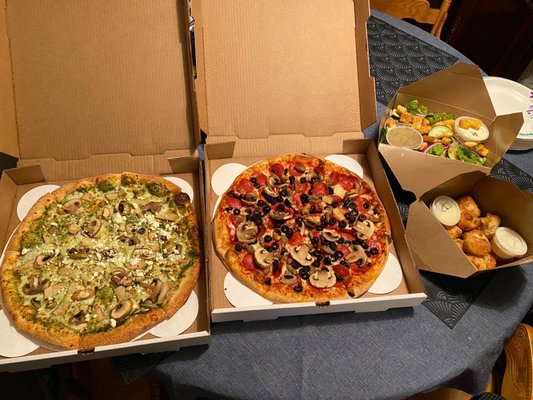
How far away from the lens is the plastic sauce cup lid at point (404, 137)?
2.31 metres

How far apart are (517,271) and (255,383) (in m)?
1.40

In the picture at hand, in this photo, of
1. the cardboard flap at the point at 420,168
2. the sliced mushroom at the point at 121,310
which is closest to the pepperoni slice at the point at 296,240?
the cardboard flap at the point at 420,168

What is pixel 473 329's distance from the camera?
1.84 m

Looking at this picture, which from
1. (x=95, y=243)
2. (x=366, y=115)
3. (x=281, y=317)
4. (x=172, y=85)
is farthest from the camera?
(x=366, y=115)

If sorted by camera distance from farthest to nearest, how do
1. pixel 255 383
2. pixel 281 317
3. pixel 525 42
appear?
1. pixel 525 42
2. pixel 281 317
3. pixel 255 383

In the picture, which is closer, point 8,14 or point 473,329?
point 473,329

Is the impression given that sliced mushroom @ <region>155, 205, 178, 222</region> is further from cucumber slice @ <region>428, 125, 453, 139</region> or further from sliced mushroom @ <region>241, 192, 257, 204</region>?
cucumber slice @ <region>428, 125, 453, 139</region>

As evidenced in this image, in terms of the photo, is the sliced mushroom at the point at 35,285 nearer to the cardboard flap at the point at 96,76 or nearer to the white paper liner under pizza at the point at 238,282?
the cardboard flap at the point at 96,76

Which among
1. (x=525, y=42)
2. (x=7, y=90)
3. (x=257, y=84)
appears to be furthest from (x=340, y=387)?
(x=525, y=42)

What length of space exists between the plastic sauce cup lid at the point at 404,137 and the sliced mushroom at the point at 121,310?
1591 mm

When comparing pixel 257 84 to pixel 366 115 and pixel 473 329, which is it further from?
pixel 473 329

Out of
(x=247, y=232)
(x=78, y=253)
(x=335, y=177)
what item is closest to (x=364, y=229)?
(x=335, y=177)

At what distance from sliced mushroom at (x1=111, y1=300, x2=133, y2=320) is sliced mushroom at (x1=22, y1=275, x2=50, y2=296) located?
0.35 m

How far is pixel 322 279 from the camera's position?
1915 millimetres
